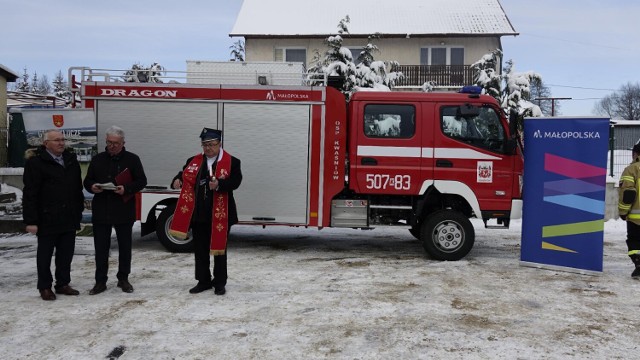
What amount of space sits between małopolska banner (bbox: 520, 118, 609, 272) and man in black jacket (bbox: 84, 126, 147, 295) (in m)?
5.29

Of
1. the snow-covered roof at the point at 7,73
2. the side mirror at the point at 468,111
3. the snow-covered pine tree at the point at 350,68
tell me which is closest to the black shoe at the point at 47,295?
the side mirror at the point at 468,111

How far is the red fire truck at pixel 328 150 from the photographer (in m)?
8.09

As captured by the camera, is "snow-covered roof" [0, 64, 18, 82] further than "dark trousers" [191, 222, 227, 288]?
Yes

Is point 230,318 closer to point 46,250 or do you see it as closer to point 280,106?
point 46,250

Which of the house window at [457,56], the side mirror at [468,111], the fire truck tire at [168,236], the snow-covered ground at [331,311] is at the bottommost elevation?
the snow-covered ground at [331,311]

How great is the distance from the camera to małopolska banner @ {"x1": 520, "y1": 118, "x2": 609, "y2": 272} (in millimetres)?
7328

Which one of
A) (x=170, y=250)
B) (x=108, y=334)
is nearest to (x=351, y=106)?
(x=170, y=250)

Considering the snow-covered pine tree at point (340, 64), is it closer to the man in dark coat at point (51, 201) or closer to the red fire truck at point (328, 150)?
the red fire truck at point (328, 150)

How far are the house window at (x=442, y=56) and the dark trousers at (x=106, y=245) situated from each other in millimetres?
19164

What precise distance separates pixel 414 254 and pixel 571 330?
3797mm

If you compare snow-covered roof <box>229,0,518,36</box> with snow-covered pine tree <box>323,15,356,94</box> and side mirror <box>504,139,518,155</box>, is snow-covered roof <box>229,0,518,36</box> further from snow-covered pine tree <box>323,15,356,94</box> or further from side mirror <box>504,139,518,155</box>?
side mirror <box>504,139,518,155</box>

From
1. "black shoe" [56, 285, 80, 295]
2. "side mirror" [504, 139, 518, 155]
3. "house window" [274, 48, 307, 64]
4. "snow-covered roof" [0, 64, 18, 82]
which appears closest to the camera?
"black shoe" [56, 285, 80, 295]

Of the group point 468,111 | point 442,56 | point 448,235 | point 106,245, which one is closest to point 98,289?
point 106,245

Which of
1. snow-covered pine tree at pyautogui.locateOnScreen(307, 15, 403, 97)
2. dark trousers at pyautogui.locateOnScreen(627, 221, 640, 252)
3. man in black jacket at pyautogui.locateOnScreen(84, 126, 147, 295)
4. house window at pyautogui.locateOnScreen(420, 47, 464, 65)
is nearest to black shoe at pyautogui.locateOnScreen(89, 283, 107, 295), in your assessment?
man in black jacket at pyautogui.locateOnScreen(84, 126, 147, 295)
